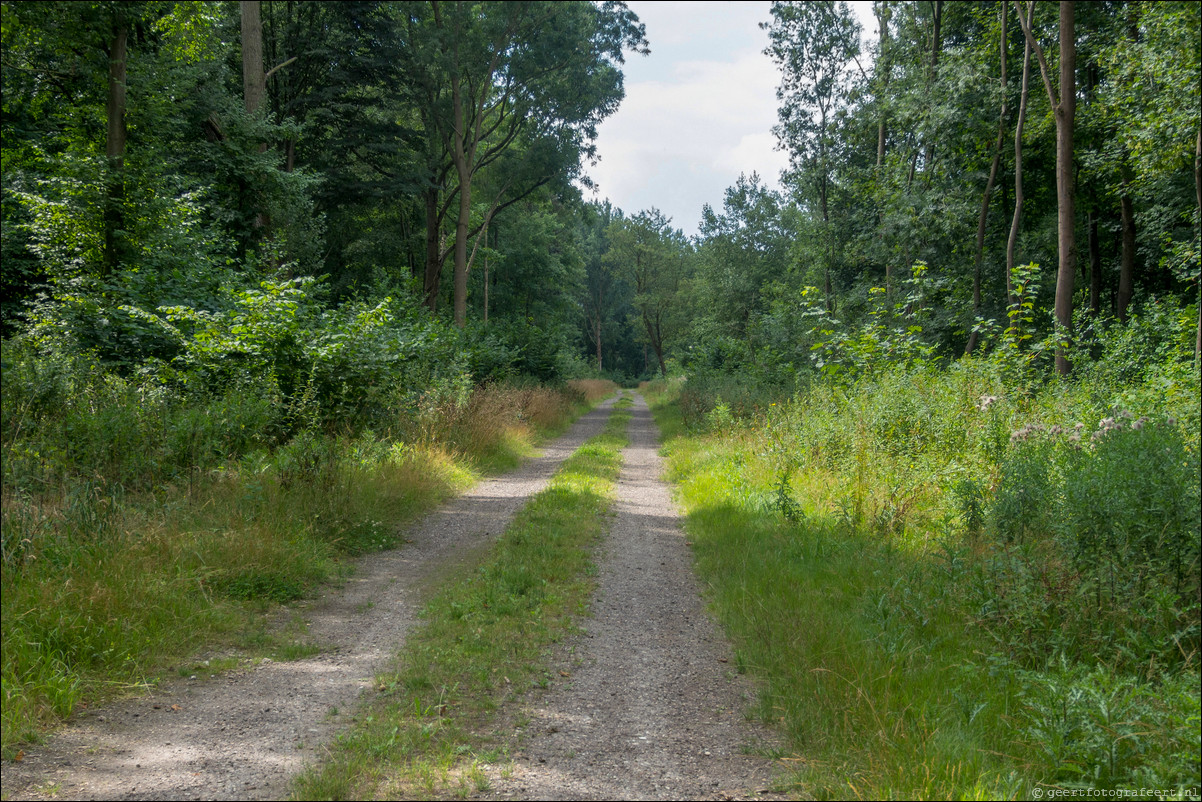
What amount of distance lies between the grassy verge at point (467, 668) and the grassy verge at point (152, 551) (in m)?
1.13

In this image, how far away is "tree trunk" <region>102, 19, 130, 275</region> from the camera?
10.6m

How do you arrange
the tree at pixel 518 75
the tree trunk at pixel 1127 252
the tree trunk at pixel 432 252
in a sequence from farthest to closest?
the tree trunk at pixel 432 252, the tree at pixel 518 75, the tree trunk at pixel 1127 252

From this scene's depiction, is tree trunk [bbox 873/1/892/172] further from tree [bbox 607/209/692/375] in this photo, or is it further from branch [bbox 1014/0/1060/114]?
tree [bbox 607/209/692/375]

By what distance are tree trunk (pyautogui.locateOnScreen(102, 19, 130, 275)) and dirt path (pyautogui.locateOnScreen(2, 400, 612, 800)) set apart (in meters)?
8.58

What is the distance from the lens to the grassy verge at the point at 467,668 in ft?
10.4

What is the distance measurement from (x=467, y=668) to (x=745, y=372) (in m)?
25.1

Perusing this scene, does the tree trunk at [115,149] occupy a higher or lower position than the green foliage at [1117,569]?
higher

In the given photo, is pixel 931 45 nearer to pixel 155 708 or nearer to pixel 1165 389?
pixel 1165 389

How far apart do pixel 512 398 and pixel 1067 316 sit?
13.3 m

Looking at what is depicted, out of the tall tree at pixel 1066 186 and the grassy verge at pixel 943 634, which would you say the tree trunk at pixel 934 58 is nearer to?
the tall tree at pixel 1066 186

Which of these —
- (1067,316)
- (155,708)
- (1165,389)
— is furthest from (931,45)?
(155,708)

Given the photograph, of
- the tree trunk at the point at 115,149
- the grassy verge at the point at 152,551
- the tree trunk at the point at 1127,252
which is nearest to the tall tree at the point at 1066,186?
the tree trunk at the point at 1127,252

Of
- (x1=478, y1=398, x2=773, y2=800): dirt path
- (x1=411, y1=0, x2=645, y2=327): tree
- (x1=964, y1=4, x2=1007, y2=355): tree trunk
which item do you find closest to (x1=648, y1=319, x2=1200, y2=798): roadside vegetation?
(x1=478, y1=398, x2=773, y2=800): dirt path

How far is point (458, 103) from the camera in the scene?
76.4ft
